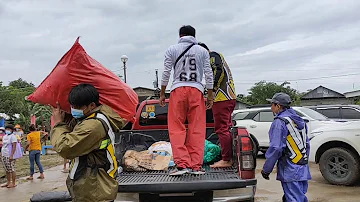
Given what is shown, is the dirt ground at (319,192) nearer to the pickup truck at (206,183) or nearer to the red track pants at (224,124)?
the red track pants at (224,124)

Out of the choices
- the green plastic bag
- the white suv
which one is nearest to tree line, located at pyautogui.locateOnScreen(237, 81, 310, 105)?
the white suv

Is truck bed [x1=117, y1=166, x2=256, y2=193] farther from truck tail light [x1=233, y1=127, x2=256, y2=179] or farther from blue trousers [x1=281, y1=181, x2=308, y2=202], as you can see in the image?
blue trousers [x1=281, y1=181, x2=308, y2=202]

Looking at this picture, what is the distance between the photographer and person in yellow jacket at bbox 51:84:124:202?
254cm

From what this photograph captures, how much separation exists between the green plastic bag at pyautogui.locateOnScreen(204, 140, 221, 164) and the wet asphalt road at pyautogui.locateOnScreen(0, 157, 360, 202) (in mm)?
1421

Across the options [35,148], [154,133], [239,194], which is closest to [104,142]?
[239,194]

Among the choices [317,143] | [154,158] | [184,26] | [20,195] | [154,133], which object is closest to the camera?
[184,26]

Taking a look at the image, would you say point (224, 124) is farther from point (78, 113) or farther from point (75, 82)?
point (78, 113)

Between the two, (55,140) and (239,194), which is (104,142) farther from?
(239,194)

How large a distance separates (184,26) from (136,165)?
6.05ft

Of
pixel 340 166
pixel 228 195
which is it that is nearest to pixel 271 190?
pixel 340 166

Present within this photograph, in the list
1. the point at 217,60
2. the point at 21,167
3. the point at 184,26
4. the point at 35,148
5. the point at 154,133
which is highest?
the point at 184,26

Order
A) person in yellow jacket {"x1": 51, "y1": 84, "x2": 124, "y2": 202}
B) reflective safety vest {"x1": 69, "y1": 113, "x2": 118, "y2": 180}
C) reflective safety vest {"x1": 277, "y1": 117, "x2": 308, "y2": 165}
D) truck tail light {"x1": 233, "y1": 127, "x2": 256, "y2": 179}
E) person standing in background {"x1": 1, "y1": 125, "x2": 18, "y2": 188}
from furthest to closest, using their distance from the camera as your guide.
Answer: person standing in background {"x1": 1, "y1": 125, "x2": 18, "y2": 188} → truck tail light {"x1": 233, "y1": 127, "x2": 256, "y2": 179} → reflective safety vest {"x1": 277, "y1": 117, "x2": 308, "y2": 165} → reflective safety vest {"x1": 69, "y1": 113, "x2": 118, "y2": 180} → person in yellow jacket {"x1": 51, "y1": 84, "x2": 124, "y2": 202}

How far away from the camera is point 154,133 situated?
5863 mm

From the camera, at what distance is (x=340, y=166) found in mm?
7180
